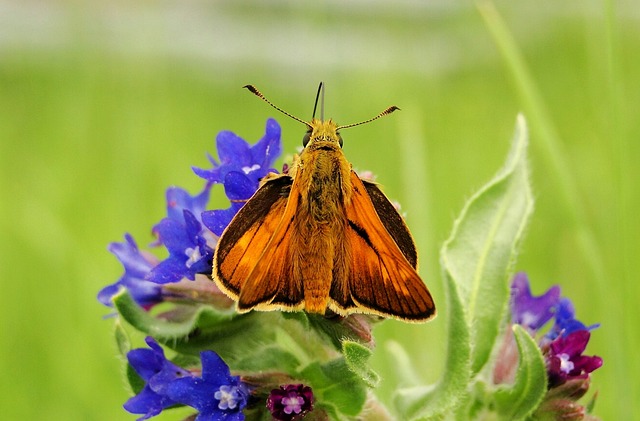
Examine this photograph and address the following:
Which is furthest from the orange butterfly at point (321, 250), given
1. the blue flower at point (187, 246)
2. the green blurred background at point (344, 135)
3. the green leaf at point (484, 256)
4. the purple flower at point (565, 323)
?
the green blurred background at point (344, 135)

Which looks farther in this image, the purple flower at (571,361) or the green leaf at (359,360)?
the purple flower at (571,361)

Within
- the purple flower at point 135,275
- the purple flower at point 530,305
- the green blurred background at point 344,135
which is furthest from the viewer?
the green blurred background at point 344,135

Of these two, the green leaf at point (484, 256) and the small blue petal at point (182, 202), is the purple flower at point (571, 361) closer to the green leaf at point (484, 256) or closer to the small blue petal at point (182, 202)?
the green leaf at point (484, 256)

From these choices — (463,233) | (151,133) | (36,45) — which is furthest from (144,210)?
(36,45)

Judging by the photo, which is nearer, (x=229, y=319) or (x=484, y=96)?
(x=229, y=319)

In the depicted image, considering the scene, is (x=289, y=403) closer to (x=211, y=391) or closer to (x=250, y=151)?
(x=211, y=391)

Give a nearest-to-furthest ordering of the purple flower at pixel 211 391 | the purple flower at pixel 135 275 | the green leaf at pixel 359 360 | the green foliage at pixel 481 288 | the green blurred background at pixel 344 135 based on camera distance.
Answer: the green leaf at pixel 359 360
the purple flower at pixel 211 391
the green foliage at pixel 481 288
the purple flower at pixel 135 275
the green blurred background at pixel 344 135

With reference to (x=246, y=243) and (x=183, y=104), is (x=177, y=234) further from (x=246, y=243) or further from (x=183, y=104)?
(x=183, y=104)
